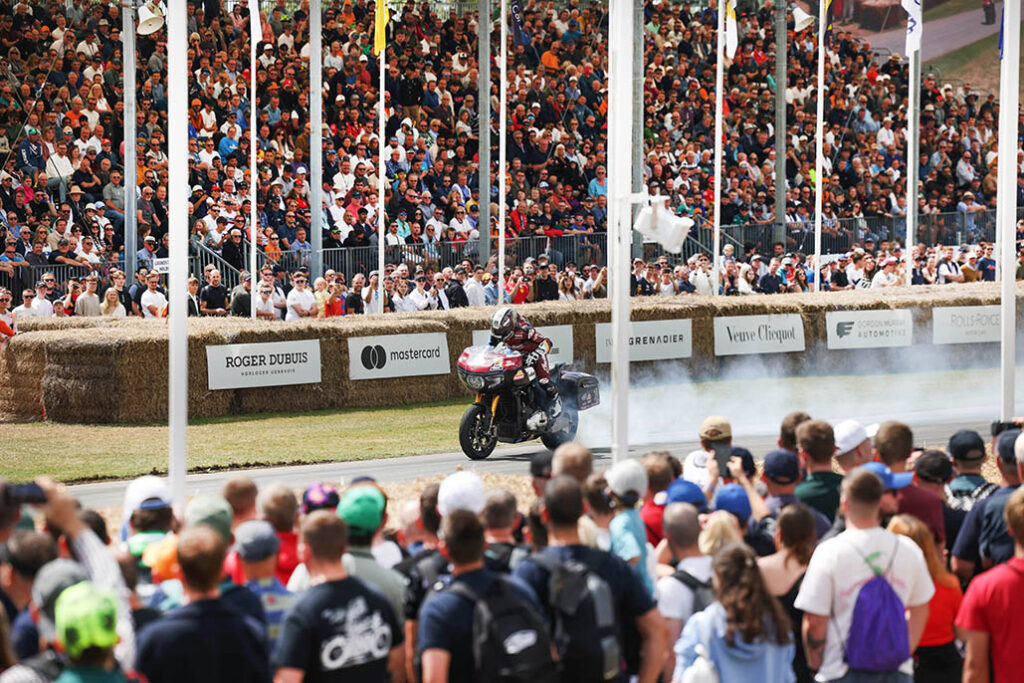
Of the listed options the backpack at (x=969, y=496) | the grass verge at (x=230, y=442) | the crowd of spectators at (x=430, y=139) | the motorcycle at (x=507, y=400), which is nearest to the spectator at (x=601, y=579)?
the backpack at (x=969, y=496)

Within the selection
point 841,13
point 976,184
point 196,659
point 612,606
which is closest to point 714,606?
point 612,606

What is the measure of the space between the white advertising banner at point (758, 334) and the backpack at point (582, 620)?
2037 cm

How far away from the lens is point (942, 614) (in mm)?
6988

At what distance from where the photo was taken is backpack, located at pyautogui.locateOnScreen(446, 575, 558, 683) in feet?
17.5

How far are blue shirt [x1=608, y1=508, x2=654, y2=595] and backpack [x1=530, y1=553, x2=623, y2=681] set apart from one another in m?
0.83

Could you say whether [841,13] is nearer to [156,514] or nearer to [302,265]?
[302,265]

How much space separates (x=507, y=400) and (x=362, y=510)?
10548mm

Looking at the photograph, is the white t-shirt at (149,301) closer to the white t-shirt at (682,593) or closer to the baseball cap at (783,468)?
the baseball cap at (783,468)

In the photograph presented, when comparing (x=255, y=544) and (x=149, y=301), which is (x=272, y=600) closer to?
(x=255, y=544)

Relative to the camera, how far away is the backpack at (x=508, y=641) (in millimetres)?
5320

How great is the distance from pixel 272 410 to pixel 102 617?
656 inches

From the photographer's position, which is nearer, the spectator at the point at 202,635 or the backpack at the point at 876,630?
the spectator at the point at 202,635

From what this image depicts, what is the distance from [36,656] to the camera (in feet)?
16.2

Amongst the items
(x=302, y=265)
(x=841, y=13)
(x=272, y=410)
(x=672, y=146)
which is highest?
(x=841, y=13)
